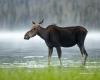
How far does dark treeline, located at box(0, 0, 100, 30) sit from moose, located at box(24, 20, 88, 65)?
0.84ft

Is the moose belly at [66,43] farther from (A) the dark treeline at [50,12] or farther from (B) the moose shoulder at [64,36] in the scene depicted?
(A) the dark treeline at [50,12]

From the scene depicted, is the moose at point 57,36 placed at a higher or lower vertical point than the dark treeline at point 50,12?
lower

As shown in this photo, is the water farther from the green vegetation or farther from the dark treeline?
the green vegetation

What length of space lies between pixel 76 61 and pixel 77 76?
3.86 ft

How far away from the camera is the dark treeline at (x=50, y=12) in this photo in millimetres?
5988

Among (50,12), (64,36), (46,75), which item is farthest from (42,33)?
(46,75)

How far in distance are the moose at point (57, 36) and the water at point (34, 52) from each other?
0.24ft

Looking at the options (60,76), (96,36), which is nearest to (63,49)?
(96,36)

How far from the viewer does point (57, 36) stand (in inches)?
224

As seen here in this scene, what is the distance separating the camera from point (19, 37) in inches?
232

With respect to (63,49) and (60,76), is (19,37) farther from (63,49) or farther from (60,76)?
(60,76)

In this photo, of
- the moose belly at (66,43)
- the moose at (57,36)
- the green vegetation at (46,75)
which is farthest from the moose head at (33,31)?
the green vegetation at (46,75)

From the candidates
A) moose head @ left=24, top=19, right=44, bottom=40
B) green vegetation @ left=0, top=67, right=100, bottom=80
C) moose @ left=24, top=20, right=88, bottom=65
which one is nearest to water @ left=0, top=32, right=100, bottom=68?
moose @ left=24, top=20, right=88, bottom=65

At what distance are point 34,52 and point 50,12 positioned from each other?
0.68 metres
